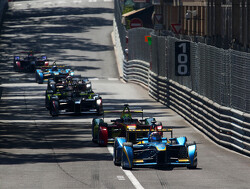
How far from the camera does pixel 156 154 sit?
60.3 feet

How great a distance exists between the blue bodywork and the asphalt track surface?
19 cm

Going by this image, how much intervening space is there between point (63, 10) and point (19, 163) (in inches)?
3013

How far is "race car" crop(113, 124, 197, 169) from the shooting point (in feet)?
60.3

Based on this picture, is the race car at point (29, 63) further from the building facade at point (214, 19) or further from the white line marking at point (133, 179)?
the white line marking at point (133, 179)

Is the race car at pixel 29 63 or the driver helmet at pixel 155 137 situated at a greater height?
the driver helmet at pixel 155 137

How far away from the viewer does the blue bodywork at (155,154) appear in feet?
60.3

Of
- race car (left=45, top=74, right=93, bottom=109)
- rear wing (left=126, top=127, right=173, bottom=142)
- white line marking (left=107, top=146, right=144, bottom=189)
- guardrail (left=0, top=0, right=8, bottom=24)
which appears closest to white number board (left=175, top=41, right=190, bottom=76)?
race car (left=45, top=74, right=93, bottom=109)

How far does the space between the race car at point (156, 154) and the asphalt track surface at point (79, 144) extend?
0.61ft

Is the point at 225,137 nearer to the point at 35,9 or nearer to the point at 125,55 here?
the point at 125,55

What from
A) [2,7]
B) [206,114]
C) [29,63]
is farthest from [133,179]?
[2,7]

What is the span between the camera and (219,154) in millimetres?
21656

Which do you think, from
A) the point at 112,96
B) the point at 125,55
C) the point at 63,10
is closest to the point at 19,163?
the point at 112,96

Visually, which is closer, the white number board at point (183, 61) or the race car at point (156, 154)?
the race car at point (156, 154)

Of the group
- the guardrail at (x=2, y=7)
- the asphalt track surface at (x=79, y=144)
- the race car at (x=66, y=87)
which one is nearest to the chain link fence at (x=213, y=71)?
the asphalt track surface at (x=79, y=144)
